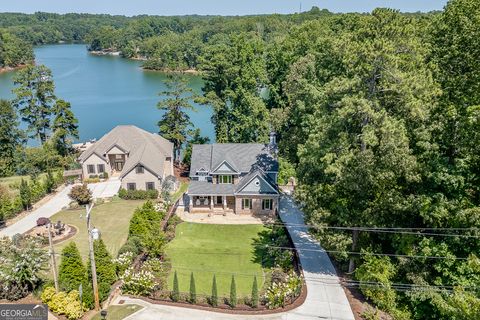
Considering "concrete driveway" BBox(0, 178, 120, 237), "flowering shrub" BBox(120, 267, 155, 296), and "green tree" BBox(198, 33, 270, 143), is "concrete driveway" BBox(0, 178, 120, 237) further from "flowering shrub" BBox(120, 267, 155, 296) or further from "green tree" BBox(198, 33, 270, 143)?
"green tree" BBox(198, 33, 270, 143)

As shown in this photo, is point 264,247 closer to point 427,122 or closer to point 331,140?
point 331,140

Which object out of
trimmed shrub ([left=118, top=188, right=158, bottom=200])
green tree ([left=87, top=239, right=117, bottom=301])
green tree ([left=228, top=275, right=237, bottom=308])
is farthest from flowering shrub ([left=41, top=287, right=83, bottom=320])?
trimmed shrub ([left=118, top=188, right=158, bottom=200])

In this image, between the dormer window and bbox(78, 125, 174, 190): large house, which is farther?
bbox(78, 125, 174, 190): large house

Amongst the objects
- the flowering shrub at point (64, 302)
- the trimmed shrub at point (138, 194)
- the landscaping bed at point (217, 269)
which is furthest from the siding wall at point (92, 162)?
the flowering shrub at point (64, 302)

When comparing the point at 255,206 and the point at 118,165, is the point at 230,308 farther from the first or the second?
the point at 118,165

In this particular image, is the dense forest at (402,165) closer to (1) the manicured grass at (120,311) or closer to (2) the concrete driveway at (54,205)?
(1) the manicured grass at (120,311)

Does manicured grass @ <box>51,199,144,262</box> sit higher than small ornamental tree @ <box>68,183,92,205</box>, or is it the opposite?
small ornamental tree @ <box>68,183,92,205</box>
